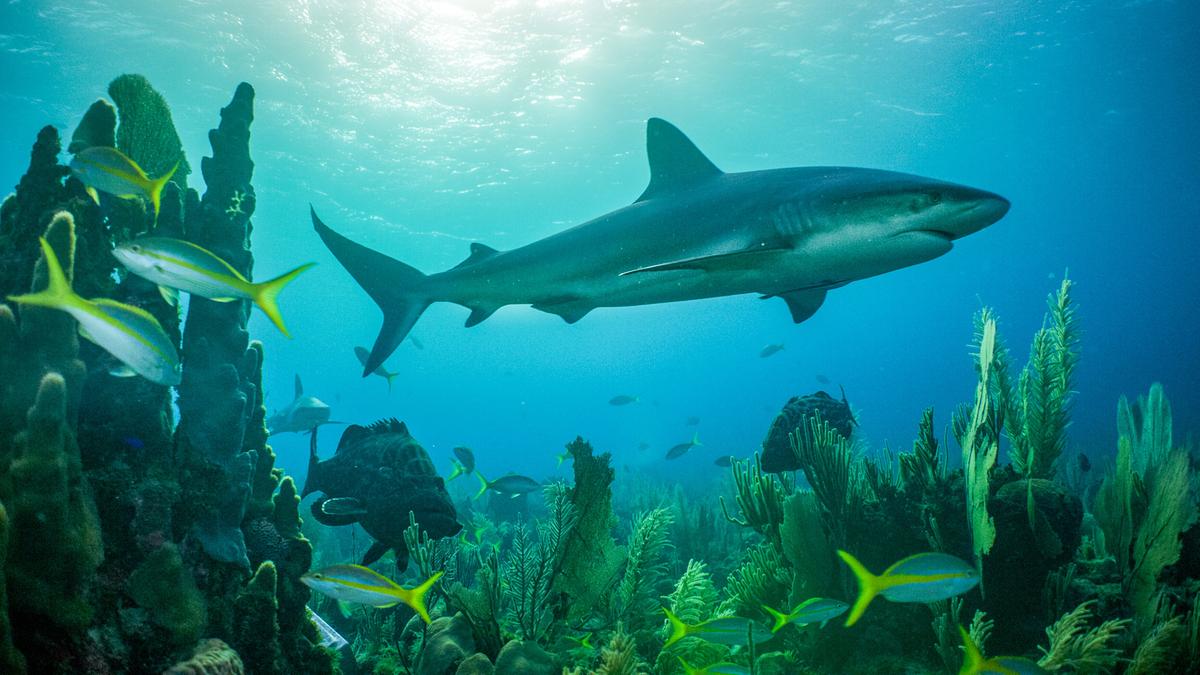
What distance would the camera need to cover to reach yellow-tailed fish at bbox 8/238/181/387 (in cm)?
288

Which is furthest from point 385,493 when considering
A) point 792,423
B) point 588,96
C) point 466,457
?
point 588,96

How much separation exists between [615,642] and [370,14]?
24558 mm

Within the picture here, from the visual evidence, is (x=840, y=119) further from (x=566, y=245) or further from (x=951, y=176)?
(x=566, y=245)

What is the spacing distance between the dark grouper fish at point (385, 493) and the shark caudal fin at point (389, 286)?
1042mm

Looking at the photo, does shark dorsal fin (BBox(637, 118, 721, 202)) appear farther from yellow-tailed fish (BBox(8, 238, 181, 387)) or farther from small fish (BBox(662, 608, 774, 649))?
yellow-tailed fish (BBox(8, 238, 181, 387))

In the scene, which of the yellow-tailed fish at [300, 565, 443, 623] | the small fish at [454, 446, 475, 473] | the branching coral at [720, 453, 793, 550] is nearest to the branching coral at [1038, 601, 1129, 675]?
the branching coral at [720, 453, 793, 550]

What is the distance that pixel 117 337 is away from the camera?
301cm

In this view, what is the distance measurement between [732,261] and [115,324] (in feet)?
12.3

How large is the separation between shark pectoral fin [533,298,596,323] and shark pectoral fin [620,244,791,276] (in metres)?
1.03

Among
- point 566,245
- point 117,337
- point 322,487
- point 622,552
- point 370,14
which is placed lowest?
point 622,552

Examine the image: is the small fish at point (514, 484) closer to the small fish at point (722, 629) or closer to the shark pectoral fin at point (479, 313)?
the shark pectoral fin at point (479, 313)

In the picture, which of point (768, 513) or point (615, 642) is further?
point (768, 513)

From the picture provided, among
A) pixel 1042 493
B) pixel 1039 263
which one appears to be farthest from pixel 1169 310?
pixel 1042 493

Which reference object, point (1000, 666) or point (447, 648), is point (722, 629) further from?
point (447, 648)
